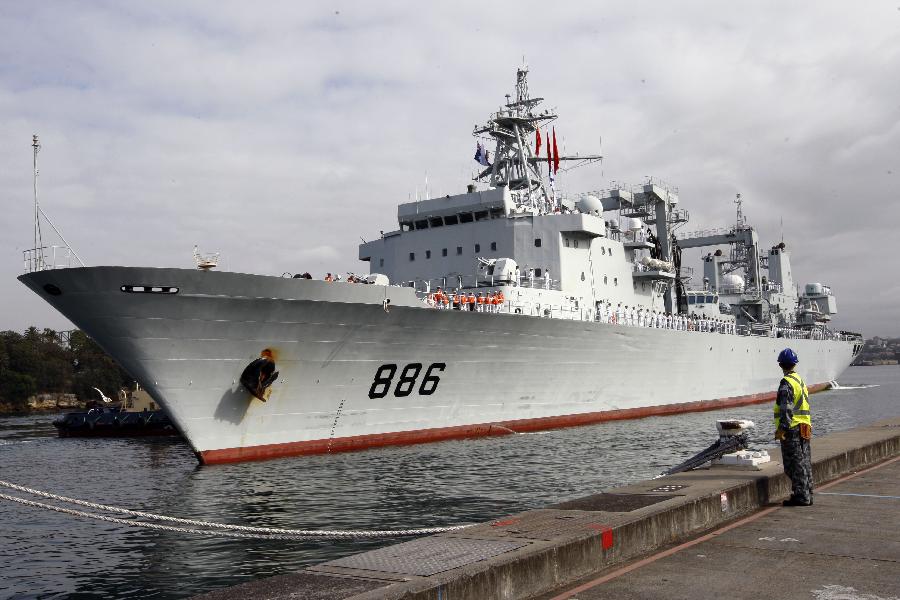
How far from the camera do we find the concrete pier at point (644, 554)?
464cm

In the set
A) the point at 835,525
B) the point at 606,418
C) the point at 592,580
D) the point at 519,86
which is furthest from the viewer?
the point at 519,86

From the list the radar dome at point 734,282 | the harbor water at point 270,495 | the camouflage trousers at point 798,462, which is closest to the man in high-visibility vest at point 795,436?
the camouflage trousers at point 798,462

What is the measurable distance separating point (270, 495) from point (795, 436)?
28.4ft

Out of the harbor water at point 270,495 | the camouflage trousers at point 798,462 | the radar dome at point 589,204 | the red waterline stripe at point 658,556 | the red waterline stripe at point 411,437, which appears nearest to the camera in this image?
the red waterline stripe at point 658,556

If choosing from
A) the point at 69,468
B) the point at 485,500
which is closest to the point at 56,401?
the point at 69,468

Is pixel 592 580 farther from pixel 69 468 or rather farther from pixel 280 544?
pixel 69 468

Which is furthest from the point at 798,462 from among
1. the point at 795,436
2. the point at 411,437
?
the point at 411,437

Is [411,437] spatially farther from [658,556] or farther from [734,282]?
[734,282]

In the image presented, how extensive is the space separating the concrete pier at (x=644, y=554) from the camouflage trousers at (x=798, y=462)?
19 centimetres

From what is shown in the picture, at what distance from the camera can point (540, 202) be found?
27719 millimetres

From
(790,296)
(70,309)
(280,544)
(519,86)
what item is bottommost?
(280,544)

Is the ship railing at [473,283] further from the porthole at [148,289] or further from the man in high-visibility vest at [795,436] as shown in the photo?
the man in high-visibility vest at [795,436]

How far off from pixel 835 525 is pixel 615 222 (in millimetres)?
24936

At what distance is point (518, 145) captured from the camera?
2930cm
